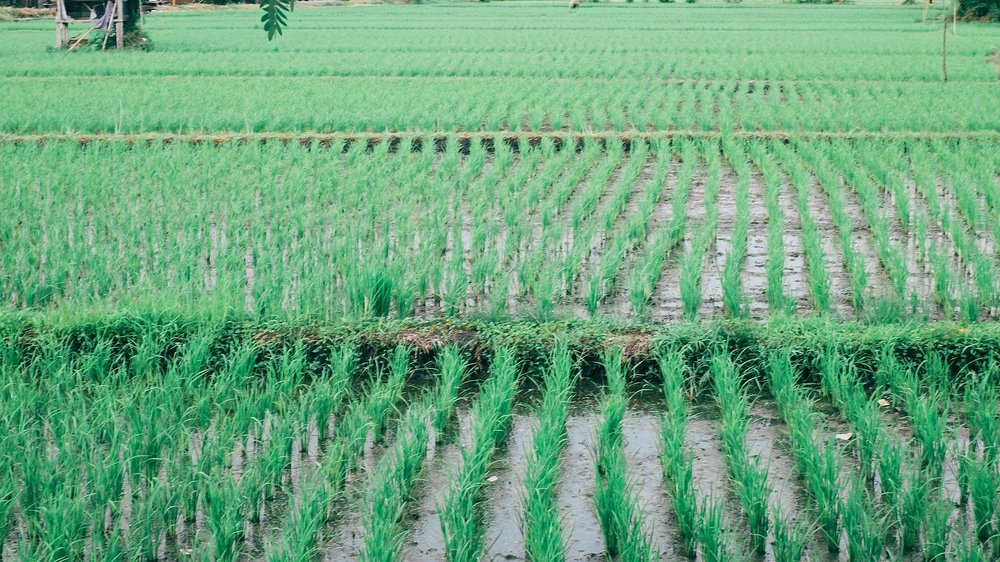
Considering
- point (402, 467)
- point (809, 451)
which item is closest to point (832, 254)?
point (809, 451)

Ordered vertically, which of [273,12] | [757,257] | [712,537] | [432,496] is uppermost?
[273,12]

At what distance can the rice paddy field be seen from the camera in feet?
10.1

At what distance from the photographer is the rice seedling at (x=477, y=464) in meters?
2.87

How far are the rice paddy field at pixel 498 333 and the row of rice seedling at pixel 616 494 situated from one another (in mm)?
17

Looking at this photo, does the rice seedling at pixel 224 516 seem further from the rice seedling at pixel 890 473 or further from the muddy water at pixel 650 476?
the rice seedling at pixel 890 473

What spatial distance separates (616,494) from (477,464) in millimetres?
435

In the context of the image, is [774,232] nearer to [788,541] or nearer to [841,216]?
[841,216]

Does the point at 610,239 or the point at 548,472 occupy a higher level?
the point at 548,472

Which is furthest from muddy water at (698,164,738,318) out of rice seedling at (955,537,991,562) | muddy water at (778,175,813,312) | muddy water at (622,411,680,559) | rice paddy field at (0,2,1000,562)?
rice seedling at (955,537,991,562)

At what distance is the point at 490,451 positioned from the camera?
3.37 metres

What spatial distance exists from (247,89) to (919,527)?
10.1m

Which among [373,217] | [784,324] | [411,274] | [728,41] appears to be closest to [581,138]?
[373,217]

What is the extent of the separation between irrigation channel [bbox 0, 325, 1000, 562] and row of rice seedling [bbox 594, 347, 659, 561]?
1 centimetres

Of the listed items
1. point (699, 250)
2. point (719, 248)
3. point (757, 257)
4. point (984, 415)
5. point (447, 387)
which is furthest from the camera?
point (719, 248)
